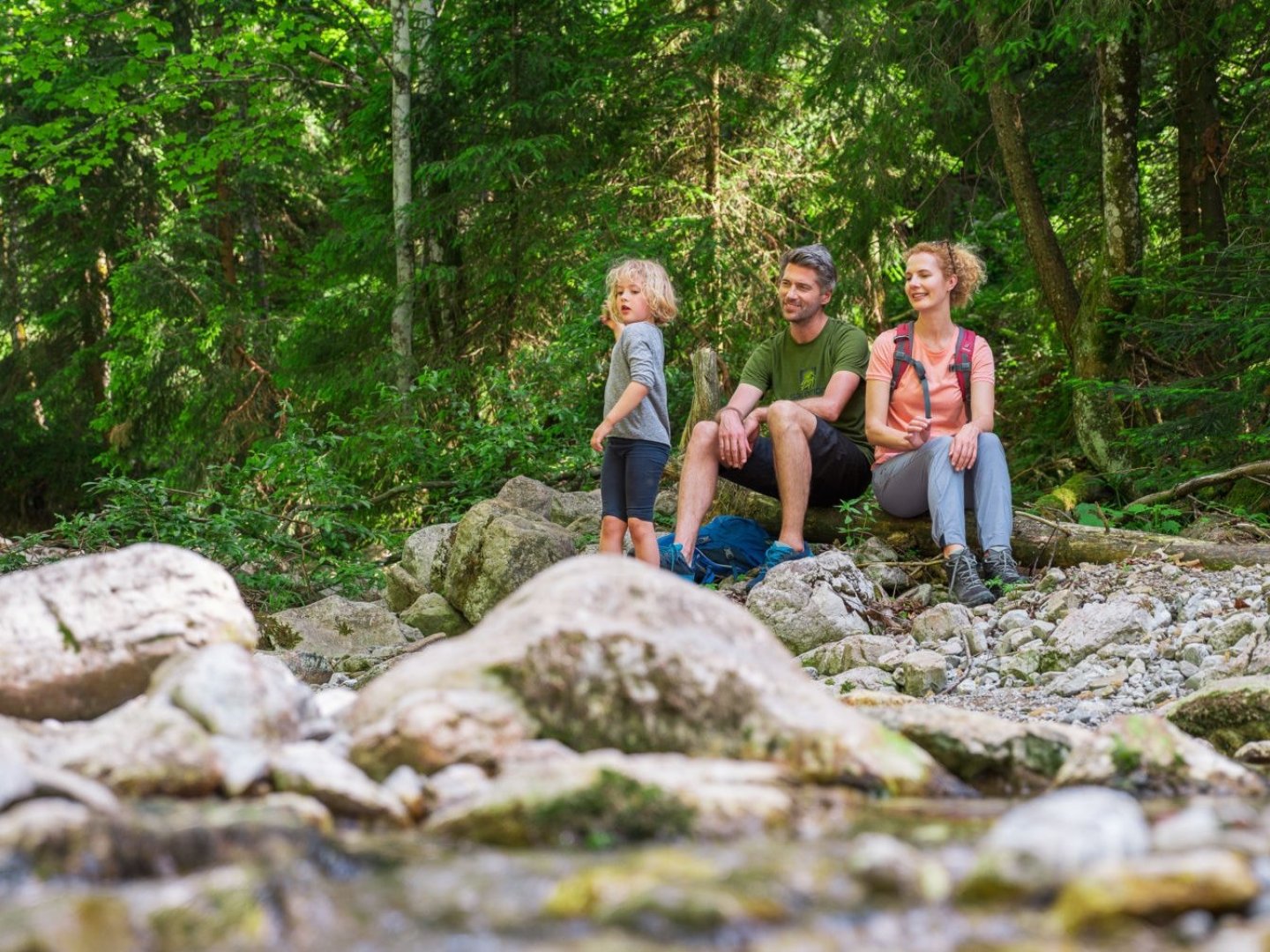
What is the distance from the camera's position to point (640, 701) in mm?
2539

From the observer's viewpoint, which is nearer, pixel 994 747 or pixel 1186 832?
pixel 1186 832

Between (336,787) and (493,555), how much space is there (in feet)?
15.7

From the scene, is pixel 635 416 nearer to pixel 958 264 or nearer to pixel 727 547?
pixel 727 547

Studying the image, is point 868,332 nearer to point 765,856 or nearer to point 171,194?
point 765,856

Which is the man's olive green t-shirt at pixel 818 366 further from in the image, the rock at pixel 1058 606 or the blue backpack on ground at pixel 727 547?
the rock at pixel 1058 606

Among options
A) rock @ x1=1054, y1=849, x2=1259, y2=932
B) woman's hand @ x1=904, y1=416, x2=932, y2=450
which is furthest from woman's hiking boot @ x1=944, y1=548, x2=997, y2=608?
rock @ x1=1054, y1=849, x2=1259, y2=932

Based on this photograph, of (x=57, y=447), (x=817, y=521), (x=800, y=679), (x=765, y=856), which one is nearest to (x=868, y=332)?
(x=817, y=521)

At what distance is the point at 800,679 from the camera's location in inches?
110

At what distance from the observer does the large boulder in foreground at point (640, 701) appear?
2.52 metres

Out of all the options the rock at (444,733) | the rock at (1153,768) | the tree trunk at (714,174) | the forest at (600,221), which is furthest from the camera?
the tree trunk at (714,174)

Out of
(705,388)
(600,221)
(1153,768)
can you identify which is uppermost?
(600,221)

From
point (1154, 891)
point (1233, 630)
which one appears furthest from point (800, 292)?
point (1154, 891)

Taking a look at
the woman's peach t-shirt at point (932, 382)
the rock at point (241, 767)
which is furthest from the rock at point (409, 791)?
the woman's peach t-shirt at point (932, 382)

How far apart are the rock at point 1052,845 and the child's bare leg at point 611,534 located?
4.17 meters
